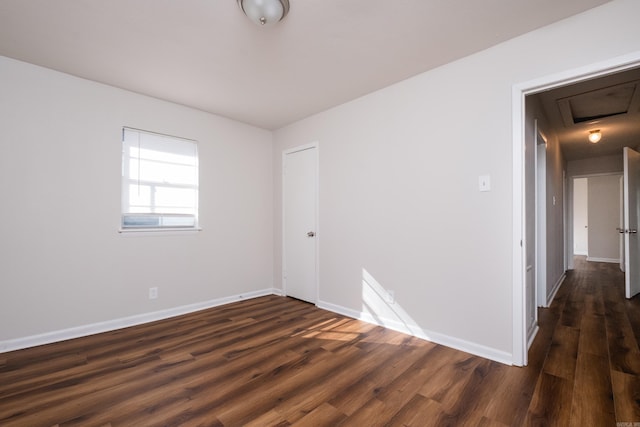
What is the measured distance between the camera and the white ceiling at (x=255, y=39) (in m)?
1.93

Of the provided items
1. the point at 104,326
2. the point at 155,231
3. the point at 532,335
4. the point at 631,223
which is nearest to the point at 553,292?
the point at 631,223

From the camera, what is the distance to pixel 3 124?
2.53 m

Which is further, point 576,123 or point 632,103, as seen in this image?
point 576,123

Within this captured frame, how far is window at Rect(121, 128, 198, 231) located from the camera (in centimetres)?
320

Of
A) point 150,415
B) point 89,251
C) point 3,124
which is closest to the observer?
point 150,415

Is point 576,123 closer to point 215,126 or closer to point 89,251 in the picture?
point 215,126

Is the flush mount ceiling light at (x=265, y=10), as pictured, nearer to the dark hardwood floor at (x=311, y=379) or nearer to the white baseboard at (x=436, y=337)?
the dark hardwood floor at (x=311, y=379)

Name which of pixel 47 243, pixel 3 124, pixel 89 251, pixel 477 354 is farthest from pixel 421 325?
pixel 3 124

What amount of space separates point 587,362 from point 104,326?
177 inches

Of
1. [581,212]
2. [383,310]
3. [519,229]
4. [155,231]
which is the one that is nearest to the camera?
[519,229]

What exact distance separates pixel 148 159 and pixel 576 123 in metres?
5.89

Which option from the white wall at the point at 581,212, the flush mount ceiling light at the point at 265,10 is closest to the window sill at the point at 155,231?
the flush mount ceiling light at the point at 265,10

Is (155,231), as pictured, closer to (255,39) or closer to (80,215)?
(80,215)

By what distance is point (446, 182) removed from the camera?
2.66 m
